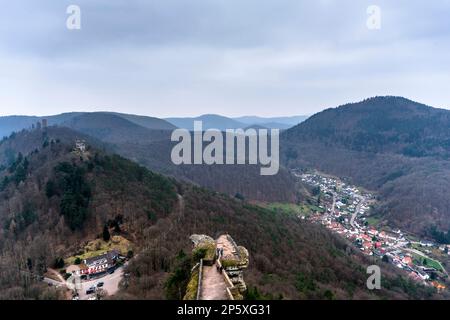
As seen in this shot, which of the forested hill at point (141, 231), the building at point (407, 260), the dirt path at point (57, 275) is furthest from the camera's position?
the building at point (407, 260)

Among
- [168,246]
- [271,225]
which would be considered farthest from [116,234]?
[271,225]

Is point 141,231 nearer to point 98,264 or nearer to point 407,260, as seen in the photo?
point 98,264

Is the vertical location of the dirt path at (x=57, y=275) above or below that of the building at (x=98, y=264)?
below

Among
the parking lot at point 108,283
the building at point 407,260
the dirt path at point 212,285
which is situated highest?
the dirt path at point 212,285

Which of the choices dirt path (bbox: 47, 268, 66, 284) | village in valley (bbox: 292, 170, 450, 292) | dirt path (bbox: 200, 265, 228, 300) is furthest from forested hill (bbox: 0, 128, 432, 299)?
village in valley (bbox: 292, 170, 450, 292)

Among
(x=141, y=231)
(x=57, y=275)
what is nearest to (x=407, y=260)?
(x=141, y=231)

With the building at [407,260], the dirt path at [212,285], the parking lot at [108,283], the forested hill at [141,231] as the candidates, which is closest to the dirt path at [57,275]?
the forested hill at [141,231]

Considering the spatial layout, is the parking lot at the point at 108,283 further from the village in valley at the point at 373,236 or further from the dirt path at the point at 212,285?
the village in valley at the point at 373,236
